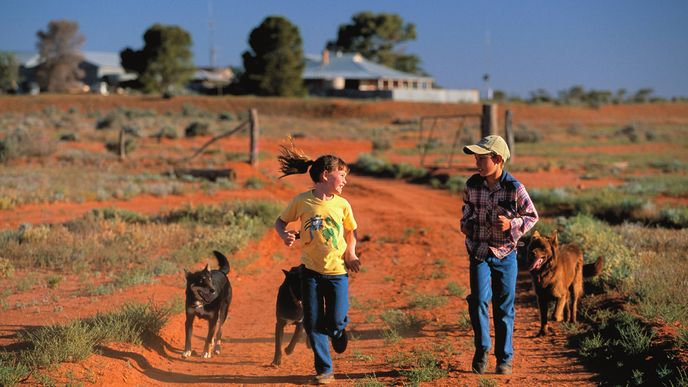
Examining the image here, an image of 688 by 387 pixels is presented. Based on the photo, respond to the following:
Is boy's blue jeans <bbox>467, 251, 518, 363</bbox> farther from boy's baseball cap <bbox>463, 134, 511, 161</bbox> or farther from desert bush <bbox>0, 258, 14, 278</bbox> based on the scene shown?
desert bush <bbox>0, 258, 14, 278</bbox>

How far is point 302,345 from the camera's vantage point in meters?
8.20

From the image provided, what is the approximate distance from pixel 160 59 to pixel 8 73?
22247 millimetres

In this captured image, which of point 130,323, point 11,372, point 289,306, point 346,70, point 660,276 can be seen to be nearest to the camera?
point 11,372

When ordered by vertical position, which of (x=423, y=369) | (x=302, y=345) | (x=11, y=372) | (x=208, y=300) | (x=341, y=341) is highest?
(x=208, y=300)

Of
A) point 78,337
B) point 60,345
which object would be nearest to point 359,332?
point 78,337

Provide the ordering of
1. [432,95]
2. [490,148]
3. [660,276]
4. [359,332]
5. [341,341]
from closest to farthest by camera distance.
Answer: [490,148]
[341,341]
[359,332]
[660,276]
[432,95]

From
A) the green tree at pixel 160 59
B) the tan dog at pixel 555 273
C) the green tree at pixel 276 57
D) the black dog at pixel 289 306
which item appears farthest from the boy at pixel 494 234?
the green tree at pixel 160 59

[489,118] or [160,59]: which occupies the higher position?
[160,59]

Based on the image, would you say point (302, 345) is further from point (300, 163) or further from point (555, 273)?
point (555, 273)

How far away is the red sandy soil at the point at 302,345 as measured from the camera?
6605 millimetres

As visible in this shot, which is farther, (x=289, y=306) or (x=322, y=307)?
(x=289, y=306)

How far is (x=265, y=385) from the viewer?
6527mm

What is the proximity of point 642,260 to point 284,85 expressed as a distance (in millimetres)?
56932

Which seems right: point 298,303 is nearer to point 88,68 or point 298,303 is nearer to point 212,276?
point 212,276
